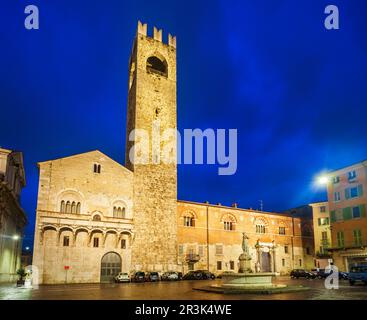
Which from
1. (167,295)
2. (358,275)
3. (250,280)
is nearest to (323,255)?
(358,275)

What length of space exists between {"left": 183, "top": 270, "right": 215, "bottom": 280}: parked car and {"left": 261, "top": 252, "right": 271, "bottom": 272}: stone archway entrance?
11.2 metres

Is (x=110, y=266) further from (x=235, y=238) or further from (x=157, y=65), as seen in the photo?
(x=157, y=65)

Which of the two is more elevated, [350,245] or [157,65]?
[157,65]

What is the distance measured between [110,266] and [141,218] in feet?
19.4

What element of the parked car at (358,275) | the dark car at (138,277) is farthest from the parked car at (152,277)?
the parked car at (358,275)

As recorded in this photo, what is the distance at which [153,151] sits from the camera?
42688 millimetres

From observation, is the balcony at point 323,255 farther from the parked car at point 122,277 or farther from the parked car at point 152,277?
the parked car at point 122,277

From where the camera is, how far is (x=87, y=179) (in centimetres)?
3712

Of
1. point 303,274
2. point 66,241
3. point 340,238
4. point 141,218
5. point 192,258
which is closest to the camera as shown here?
point 66,241

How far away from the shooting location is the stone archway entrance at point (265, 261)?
164ft

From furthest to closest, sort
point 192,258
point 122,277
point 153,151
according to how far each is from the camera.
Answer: point 192,258 → point 153,151 → point 122,277

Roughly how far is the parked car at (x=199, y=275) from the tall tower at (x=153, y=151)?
1946 millimetres

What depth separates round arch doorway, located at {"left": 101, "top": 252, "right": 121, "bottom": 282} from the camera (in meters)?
35.9

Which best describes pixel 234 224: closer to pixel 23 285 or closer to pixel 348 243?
pixel 348 243
